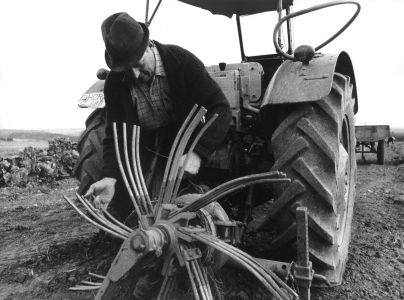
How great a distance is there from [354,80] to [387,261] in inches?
60.5

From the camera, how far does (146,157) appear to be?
2982mm

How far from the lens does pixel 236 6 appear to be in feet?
13.0

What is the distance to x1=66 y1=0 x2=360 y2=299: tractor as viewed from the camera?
5.58 feet

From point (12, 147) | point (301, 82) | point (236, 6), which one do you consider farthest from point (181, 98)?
point (12, 147)

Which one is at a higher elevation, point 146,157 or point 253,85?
point 253,85

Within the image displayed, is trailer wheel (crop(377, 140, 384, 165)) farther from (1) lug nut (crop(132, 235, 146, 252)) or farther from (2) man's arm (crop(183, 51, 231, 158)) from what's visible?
(1) lug nut (crop(132, 235, 146, 252))

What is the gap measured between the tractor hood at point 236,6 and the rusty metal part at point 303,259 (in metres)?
2.60

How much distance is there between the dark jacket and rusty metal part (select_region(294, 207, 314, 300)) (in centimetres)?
75

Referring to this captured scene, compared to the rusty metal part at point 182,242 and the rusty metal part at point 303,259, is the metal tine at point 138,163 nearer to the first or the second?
the rusty metal part at point 182,242

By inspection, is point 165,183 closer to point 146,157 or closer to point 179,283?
point 179,283

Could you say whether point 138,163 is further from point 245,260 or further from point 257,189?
point 257,189

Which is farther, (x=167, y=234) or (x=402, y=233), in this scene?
(x=402, y=233)

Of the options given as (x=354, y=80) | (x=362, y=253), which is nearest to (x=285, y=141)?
(x=362, y=253)

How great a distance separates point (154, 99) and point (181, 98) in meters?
0.18
